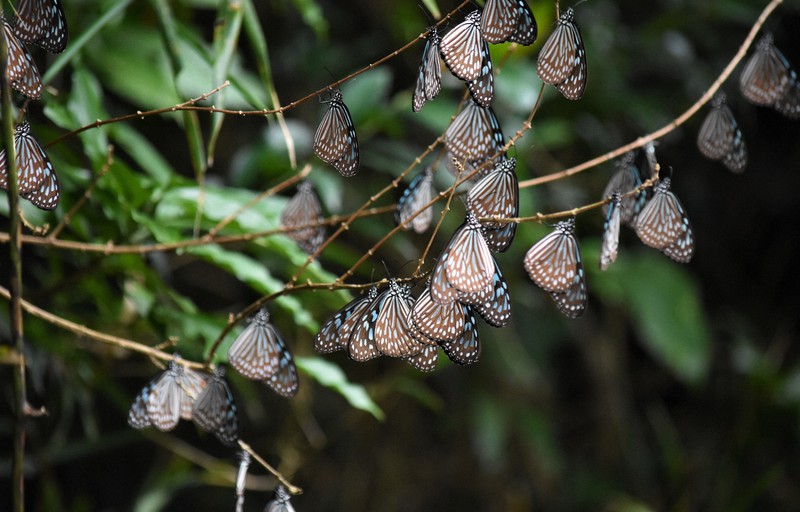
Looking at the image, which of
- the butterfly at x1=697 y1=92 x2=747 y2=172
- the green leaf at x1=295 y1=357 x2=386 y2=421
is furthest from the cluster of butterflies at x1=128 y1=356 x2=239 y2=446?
the butterfly at x1=697 y1=92 x2=747 y2=172

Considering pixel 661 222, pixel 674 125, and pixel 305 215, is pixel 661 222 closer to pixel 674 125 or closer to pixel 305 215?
pixel 674 125

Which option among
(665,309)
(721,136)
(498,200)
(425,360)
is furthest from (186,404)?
(665,309)

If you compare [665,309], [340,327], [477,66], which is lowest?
[665,309]

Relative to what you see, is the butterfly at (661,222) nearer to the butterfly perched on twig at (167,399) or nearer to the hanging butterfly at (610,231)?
the hanging butterfly at (610,231)

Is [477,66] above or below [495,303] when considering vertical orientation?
above

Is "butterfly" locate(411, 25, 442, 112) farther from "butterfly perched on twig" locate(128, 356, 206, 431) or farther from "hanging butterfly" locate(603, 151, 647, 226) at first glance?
"butterfly perched on twig" locate(128, 356, 206, 431)

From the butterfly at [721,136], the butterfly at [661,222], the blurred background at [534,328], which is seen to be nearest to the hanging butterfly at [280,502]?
the butterfly at [661,222]
